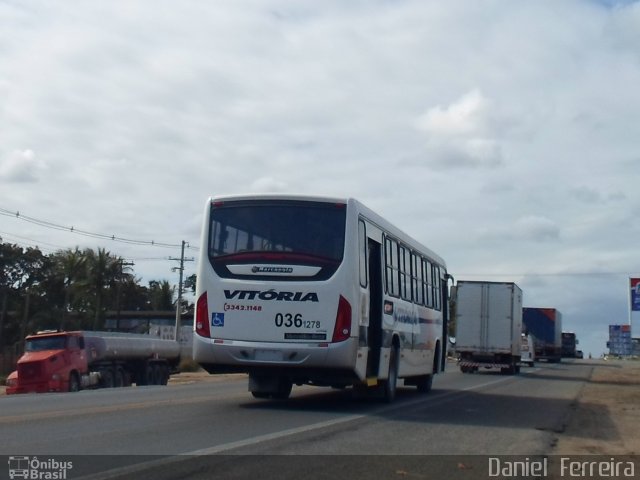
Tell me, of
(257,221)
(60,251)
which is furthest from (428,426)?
(60,251)

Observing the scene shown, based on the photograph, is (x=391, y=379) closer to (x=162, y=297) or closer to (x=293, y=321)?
(x=293, y=321)

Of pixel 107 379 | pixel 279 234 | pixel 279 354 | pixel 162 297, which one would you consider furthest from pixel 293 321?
pixel 162 297

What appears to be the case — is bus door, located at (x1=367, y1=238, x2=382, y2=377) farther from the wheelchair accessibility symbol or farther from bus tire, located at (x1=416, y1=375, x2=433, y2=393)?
bus tire, located at (x1=416, y1=375, x2=433, y2=393)

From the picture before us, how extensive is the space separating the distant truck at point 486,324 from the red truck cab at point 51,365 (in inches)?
627

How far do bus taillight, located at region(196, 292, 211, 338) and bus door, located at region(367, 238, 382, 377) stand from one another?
2956 mm

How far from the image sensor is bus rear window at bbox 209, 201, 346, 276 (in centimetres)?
1459

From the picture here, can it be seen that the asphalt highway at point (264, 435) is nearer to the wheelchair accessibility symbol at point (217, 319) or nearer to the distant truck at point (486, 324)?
the wheelchair accessibility symbol at point (217, 319)

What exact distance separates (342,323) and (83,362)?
1948cm

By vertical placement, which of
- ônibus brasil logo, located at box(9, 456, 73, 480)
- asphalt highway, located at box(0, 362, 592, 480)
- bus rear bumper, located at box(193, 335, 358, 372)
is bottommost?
ônibus brasil logo, located at box(9, 456, 73, 480)

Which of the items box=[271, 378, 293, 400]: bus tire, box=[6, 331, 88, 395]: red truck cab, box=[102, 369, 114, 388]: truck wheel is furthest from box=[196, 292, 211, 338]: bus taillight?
box=[102, 369, 114, 388]: truck wheel

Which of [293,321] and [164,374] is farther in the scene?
[164,374]

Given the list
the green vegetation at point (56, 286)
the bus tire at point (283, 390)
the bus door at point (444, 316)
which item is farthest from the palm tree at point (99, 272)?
the bus tire at point (283, 390)

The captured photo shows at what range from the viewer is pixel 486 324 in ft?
128

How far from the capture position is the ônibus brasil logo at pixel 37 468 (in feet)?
27.5
